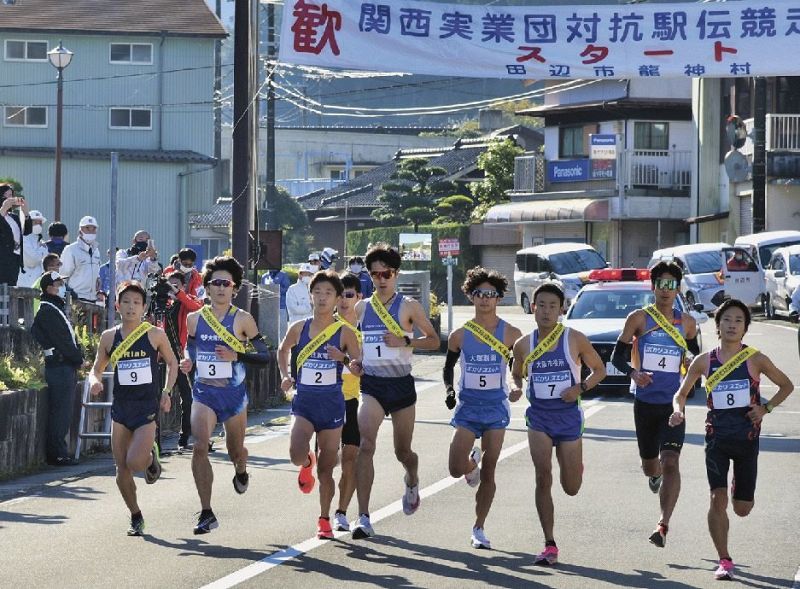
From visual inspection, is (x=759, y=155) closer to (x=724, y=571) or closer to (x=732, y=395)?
(x=732, y=395)

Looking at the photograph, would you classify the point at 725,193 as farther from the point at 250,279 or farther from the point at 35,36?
the point at 250,279

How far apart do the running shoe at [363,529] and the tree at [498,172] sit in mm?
58506

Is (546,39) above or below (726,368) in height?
above

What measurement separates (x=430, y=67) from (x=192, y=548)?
9.27 metres

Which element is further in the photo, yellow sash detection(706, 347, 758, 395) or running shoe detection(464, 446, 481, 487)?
running shoe detection(464, 446, 481, 487)

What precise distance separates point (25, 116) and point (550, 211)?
20578 mm

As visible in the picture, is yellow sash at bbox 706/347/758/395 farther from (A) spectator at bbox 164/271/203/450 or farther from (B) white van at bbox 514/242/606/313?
(B) white van at bbox 514/242/606/313

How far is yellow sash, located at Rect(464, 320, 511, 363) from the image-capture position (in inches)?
433

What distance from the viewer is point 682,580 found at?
948cm

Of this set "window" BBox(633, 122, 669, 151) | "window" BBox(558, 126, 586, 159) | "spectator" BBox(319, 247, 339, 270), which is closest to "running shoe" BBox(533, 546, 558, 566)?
"spectator" BBox(319, 247, 339, 270)

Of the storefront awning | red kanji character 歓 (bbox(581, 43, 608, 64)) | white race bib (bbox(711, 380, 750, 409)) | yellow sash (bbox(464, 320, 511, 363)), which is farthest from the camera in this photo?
the storefront awning

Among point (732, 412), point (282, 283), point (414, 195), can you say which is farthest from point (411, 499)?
point (414, 195)

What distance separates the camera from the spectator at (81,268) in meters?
20.2

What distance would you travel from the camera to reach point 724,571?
949cm
